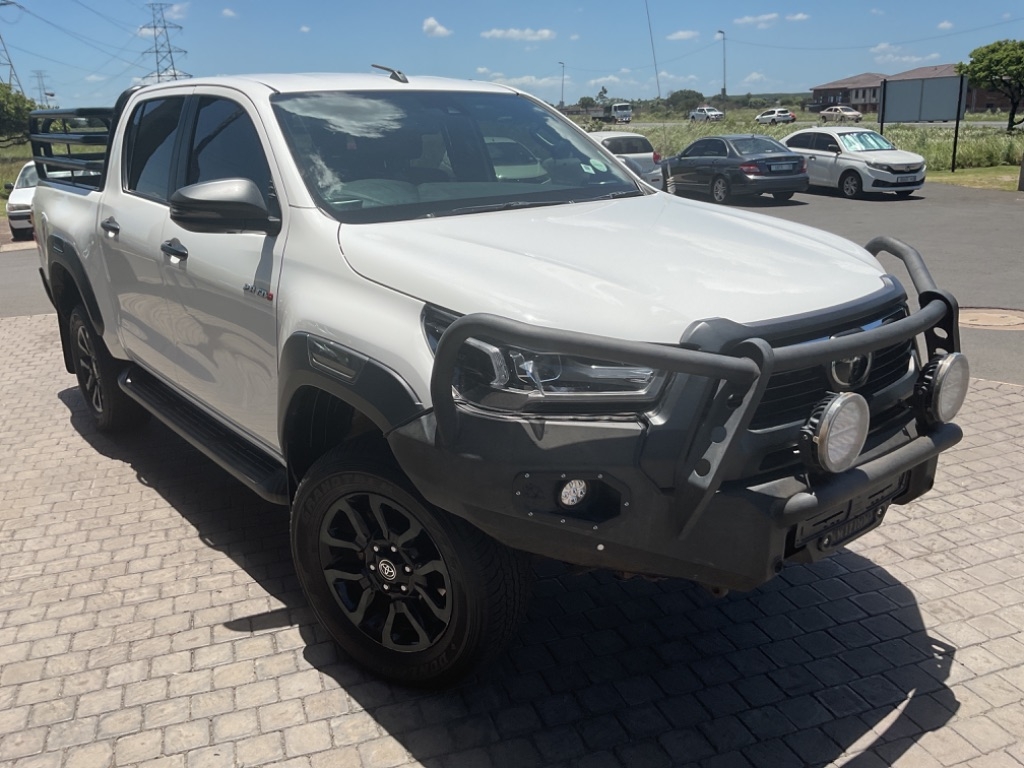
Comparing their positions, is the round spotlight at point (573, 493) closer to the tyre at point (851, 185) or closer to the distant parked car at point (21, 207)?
the distant parked car at point (21, 207)

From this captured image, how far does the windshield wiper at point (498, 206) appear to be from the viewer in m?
3.63

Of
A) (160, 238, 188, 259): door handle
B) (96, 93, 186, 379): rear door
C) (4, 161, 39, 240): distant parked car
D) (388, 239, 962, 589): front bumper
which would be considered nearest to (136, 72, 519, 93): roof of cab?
(96, 93, 186, 379): rear door

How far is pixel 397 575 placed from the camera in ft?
10.6

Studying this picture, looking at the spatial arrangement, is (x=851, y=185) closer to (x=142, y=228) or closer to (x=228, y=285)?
(x=142, y=228)

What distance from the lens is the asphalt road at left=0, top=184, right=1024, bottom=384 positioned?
26.5ft

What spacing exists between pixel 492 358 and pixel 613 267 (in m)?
0.52

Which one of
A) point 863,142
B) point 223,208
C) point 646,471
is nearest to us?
point 646,471

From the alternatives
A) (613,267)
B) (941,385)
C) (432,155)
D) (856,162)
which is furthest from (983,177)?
(613,267)

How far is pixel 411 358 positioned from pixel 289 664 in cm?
144

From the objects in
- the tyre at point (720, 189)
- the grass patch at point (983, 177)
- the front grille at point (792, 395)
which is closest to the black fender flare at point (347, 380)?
the front grille at point (792, 395)

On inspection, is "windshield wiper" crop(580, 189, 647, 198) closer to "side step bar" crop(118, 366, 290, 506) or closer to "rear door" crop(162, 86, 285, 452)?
"rear door" crop(162, 86, 285, 452)

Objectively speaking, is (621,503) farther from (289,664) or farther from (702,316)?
(289,664)

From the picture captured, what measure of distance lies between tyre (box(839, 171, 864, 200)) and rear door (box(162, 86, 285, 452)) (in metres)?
19.3

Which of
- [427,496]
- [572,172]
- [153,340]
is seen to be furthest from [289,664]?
[572,172]
